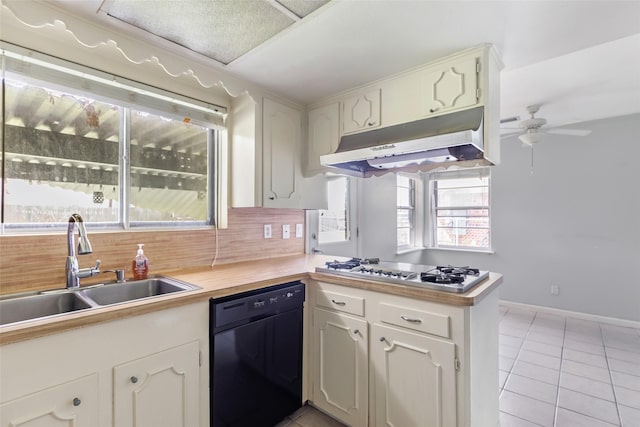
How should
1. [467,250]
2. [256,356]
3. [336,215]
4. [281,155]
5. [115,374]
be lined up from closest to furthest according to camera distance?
[115,374] < [256,356] < [281,155] < [336,215] < [467,250]

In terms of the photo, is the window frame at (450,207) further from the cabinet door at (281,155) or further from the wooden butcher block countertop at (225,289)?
the cabinet door at (281,155)

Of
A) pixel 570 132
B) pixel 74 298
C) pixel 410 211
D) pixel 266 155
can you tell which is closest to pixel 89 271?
pixel 74 298

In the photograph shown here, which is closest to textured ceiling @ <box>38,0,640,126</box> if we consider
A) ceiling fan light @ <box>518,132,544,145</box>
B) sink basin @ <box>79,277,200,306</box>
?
ceiling fan light @ <box>518,132,544,145</box>

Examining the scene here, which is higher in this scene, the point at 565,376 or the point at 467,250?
the point at 467,250

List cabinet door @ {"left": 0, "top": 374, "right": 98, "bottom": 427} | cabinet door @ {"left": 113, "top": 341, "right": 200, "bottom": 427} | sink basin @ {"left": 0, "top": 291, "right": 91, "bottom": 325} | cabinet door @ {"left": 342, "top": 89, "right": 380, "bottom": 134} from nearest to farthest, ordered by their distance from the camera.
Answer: cabinet door @ {"left": 0, "top": 374, "right": 98, "bottom": 427} → cabinet door @ {"left": 113, "top": 341, "right": 200, "bottom": 427} → sink basin @ {"left": 0, "top": 291, "right": 91, "bottom": 325} → cabinet door @ {"left": 342, "top": 89, "right": 380, "bottom": 134}

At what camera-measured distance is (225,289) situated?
1540 millimetres

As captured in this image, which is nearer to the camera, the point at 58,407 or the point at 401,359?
the point at 58,407

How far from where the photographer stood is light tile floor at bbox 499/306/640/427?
1.98m

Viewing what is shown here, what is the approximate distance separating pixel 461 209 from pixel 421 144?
3.58 metres

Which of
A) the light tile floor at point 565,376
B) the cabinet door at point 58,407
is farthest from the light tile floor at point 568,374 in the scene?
the cabinet door at point 58,407

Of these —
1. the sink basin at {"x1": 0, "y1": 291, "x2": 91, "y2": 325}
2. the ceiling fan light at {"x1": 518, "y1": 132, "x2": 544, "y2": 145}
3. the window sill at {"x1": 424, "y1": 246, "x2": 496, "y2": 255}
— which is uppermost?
the ceiling fan light at {"x1": 518, "y1": 132, "x2": 544, "y2": 145}

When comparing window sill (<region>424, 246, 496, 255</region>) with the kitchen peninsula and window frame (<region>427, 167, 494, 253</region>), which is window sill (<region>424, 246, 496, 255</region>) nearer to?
window frame (<region>427, 167, 494, 253</region>)

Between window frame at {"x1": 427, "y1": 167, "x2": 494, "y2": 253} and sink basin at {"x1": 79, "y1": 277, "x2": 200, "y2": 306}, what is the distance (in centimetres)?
429

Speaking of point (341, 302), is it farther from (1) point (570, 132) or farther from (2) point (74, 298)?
(1) point (570, 132)
